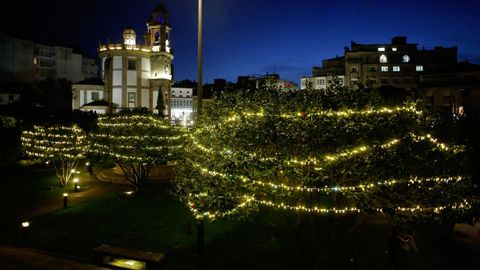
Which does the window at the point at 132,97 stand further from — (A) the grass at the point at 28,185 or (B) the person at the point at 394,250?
(B) the person at the point at 394,250

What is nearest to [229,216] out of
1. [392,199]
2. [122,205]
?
[392,199]

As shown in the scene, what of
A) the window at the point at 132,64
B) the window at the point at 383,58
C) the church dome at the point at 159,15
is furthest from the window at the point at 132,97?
the window at the point at 383,58

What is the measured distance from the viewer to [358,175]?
28.6ft

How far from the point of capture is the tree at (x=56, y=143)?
80.3ft

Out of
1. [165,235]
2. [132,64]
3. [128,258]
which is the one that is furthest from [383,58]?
[128,258]

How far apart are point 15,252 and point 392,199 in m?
13.3

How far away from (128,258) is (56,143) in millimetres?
15245

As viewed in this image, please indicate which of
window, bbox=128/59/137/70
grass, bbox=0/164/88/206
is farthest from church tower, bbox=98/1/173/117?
grass, bbox=0/164/88/206

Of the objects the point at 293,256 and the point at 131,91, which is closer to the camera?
the point at 293,256

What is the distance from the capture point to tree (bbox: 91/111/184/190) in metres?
21.5

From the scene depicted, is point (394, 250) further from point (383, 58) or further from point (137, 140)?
point (383, 58)

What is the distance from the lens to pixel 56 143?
80.2 feet

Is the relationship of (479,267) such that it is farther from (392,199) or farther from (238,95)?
(238,95)

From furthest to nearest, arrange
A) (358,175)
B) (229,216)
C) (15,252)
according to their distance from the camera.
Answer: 1. (15,252)
2. (229,216)
3. (358,175)
